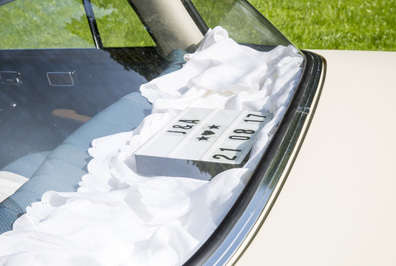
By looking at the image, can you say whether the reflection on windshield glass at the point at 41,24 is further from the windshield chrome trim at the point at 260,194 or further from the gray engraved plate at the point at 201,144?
the windshield chrome trim at the point at 260,194

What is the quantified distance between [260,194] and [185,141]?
1.04ft

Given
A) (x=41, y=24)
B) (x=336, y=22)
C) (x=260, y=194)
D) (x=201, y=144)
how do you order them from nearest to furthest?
(x=260, y=194) → (x=201, y=144) → (x=41, y=24) → (x=336, y=22)

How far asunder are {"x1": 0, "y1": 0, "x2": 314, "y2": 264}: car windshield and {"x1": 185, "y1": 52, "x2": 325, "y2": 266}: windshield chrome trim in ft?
0.08

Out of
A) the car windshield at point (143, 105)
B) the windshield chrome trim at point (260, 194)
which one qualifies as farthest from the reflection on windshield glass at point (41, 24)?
the windshield chrome trim at point (260, 194)

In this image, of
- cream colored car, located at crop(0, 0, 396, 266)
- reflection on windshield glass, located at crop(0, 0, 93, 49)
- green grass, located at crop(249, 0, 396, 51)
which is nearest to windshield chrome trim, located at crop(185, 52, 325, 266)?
cream colored car, located at crop(0, 0, 396, 266)

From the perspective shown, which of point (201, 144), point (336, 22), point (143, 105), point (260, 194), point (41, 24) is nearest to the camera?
point (260, 194)

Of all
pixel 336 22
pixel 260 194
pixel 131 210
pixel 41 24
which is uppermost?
pixel 336 22

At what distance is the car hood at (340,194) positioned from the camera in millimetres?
1058

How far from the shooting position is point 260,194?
3.91ft

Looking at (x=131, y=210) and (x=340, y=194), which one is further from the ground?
(x=340, y=194)

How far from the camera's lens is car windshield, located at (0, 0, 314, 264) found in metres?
1.26

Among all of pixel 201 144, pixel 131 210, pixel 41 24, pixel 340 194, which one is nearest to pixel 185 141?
pixel 201 144

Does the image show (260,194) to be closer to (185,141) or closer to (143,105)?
(185,141)

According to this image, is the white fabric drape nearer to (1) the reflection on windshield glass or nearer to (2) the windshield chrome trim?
(2) the windshield chrome trim
